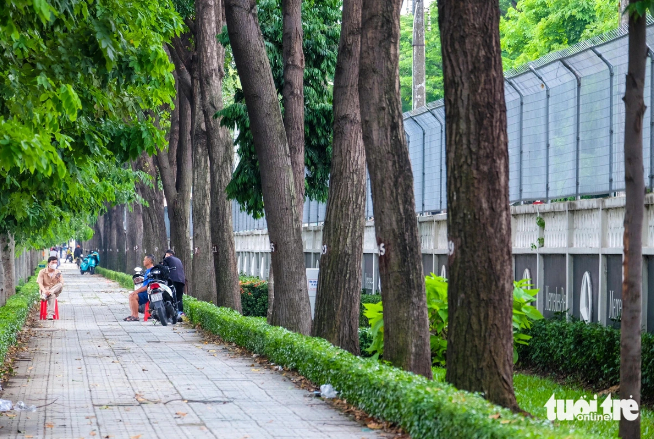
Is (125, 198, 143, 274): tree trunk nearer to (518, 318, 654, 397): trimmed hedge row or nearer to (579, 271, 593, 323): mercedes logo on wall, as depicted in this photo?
(518, 318, 654, 397): trimmed hedge row

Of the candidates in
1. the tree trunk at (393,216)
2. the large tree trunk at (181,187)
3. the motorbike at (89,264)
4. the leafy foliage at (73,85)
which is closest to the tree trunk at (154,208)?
the large tree trunk at (181,187)

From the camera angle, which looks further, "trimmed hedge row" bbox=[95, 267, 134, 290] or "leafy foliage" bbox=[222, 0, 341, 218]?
"trimmed hedge row" bbox=[95, 267, 134, 290]

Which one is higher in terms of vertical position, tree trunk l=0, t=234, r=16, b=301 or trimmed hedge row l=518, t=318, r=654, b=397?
tree trunk l=0, t=234, r=16, b=301

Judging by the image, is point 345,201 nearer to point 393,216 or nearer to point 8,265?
point 393,216

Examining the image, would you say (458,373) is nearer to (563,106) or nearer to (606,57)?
(606,57)

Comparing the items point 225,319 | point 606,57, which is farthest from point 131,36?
point 225,319

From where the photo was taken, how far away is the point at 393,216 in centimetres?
1102

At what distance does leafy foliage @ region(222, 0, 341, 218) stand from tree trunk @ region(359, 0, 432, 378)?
932cm

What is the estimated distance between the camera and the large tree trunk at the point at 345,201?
45.0ft

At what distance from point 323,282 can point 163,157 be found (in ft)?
49.9

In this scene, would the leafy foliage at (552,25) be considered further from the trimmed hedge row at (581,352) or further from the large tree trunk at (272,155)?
the trimmed hedge row at (581,352)

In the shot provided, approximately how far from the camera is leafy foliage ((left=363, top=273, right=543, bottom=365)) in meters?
13.9

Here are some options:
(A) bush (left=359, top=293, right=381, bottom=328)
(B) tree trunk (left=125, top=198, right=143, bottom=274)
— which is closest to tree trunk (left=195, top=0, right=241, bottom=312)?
(A) bush (left=359, top=293, right=381, bottom=328)

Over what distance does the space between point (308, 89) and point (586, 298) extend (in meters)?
8.19
